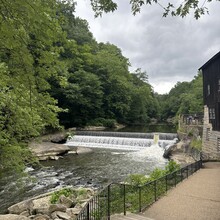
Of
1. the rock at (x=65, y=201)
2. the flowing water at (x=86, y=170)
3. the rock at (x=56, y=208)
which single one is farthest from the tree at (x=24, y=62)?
the flowing water at (x=86, y=170)

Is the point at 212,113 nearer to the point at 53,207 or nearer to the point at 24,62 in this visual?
the point at 53,207

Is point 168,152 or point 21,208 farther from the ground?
point 168,152

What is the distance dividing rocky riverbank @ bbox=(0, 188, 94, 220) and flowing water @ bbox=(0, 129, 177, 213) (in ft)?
3.24

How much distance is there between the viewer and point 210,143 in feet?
66.6

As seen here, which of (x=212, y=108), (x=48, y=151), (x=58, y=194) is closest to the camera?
(x=58, y=194)

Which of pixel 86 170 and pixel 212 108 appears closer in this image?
pixel 86 170

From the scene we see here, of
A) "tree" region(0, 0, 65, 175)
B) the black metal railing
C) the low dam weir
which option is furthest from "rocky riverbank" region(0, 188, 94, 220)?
the low dam weir

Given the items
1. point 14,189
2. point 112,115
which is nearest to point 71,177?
point 14,189

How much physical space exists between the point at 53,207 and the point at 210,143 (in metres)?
14.8

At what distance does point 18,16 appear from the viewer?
3.29 meters

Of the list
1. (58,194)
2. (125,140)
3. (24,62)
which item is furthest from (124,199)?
(125,140)

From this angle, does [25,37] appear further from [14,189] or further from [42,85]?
[14,189]

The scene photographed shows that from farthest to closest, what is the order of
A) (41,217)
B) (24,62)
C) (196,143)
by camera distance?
1. (196,143)
2. (41,217)
3. (24,62)

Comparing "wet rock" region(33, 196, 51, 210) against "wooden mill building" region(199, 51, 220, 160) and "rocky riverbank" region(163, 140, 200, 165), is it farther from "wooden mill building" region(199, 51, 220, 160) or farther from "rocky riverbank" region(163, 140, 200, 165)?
"wooden mill building" region(199, 51, 220, 160)
